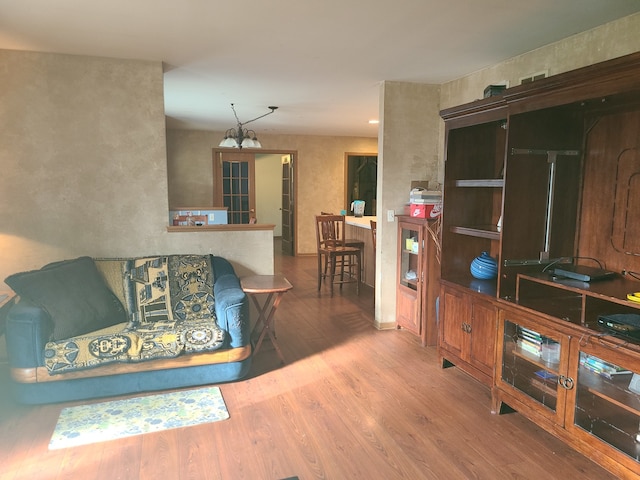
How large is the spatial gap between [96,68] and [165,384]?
8.47ft

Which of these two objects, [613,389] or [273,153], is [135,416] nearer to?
[613,389]

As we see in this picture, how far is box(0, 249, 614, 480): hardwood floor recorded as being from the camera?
7.32 ft

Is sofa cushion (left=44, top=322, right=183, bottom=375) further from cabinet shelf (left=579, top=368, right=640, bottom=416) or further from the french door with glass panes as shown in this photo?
the french door with glass panes

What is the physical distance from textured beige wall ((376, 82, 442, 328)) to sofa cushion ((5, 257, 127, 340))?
2.45 metres

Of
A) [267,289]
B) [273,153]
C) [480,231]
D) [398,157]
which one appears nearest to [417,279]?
[480,231]

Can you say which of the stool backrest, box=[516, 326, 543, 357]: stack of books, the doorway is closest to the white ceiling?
box=[516, 326, 543, 357]: stack of books

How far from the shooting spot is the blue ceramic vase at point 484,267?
3215 mm

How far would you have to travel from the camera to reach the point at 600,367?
2.18m

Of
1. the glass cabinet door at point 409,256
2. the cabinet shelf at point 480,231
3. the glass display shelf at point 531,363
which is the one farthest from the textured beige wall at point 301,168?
the glass display shelf at point 531,363

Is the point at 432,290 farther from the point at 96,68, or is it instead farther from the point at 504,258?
the point at 96,68

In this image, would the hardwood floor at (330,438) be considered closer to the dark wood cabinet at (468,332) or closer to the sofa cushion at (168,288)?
the dark wood cabinet at (468,332)

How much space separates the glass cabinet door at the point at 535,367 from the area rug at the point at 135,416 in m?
1.82

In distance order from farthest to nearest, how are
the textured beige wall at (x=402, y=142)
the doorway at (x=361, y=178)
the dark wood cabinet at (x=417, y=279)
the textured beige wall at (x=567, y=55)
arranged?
the doorway at (x=361, y=178)
the textured beige wall at (x=402, y=142)
the dark wood cabinet at (x=417, y=279)
the textured beige wall at (x=567, y=55)

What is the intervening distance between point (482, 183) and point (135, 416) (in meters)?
2.76
